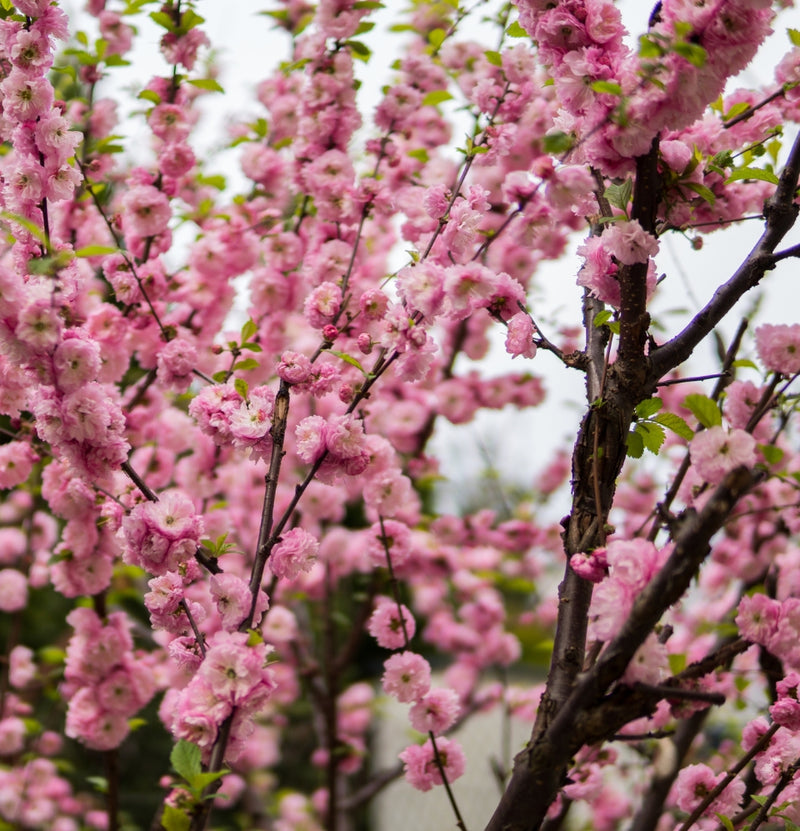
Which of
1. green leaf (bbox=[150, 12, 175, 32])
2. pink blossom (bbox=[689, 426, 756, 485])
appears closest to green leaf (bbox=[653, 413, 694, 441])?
pink blossom (bbox=[689, 426, 756, 485])

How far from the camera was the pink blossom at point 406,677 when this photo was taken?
67.1 inches

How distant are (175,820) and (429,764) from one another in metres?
0.72

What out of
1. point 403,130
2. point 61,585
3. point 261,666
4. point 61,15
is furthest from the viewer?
point 403,130

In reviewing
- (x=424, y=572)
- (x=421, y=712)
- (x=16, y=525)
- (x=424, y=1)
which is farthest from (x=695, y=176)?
(x=16, y=525)

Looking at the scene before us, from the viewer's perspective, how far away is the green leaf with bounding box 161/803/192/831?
1.16 metres

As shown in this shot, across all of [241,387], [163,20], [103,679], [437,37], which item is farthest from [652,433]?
[103,679]

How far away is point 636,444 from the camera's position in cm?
141

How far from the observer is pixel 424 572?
4.25 m

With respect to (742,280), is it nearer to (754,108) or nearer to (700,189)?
(700,189)

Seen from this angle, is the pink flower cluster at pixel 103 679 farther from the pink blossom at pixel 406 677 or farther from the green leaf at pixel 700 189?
the green leaf at pixel 700 189

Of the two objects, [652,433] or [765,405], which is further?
[765,405]

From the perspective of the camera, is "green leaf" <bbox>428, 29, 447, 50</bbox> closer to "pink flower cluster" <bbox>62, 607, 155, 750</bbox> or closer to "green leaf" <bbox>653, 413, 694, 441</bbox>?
"green leaf" <bbox>653, 413, 694, 441</bbox>

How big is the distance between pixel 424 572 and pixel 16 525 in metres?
2.44

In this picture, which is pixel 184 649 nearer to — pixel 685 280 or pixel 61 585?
pixel 61 585
